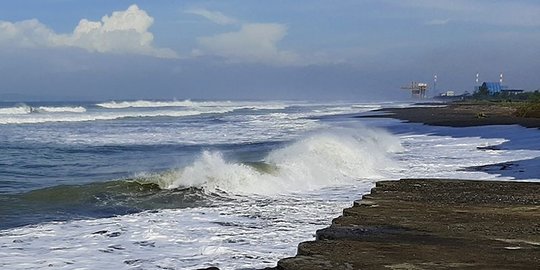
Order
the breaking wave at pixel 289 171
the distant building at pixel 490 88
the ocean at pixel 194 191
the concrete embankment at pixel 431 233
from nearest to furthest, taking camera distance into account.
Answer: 1. the concrete embankment at pixel 431 233
2. the ocean at pixel 194 191
3. the breaking wave at pixel 289 171
4. the distant building at pixel 490 88

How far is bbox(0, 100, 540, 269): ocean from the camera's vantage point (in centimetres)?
848

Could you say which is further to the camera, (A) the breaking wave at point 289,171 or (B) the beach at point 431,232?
(A) the breaking wave at point 289,171

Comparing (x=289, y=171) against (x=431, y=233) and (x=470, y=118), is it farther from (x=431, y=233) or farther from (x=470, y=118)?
(x=470, y=118)


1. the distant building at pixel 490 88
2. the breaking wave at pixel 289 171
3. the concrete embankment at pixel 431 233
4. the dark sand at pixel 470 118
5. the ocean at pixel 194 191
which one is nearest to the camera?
the concrete embankment at pixel 431 233

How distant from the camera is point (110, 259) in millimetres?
8047

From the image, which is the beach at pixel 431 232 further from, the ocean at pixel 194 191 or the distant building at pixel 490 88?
the distant building at pixel 490 88

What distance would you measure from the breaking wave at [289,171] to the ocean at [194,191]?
0.04m

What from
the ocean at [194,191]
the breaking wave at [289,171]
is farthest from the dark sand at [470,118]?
the breaking wave at [289,171]

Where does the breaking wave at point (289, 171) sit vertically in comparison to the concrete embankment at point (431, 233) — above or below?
below

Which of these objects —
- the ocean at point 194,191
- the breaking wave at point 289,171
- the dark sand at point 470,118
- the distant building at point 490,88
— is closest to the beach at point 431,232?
the ocean at point 194,191

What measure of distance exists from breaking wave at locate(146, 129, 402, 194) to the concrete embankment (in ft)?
27.1

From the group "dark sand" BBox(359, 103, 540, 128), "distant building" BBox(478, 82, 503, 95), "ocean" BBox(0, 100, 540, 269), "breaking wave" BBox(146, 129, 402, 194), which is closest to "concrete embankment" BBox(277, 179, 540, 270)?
"ocean" BBox(0, 100, 540, 269)

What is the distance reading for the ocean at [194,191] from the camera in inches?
334

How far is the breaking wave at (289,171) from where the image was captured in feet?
52.0
